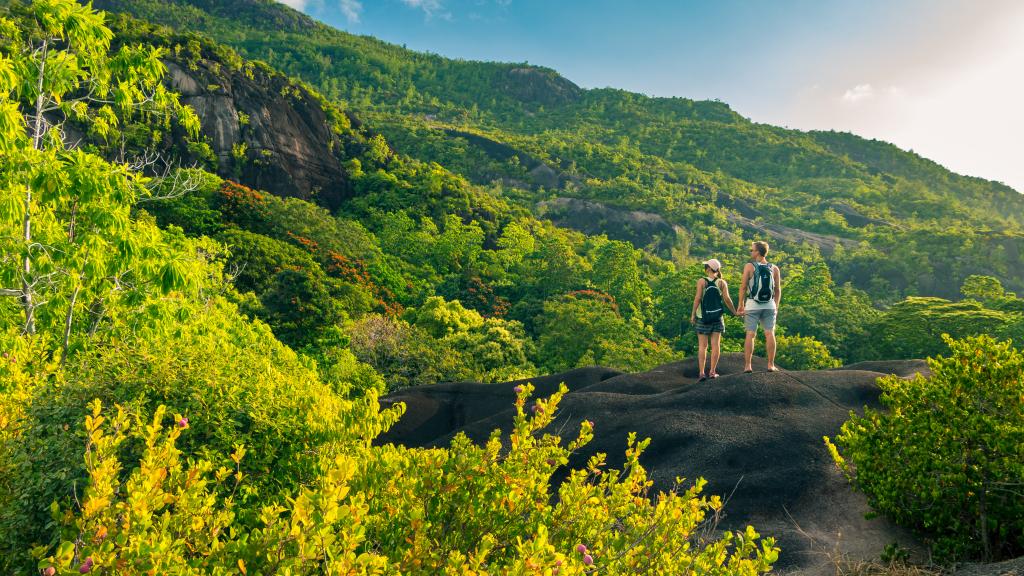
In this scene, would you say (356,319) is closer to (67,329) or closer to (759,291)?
(67,329)

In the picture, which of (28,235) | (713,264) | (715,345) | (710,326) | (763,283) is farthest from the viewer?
(715,345)

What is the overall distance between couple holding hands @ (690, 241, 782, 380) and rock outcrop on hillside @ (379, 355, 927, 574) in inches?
30.2

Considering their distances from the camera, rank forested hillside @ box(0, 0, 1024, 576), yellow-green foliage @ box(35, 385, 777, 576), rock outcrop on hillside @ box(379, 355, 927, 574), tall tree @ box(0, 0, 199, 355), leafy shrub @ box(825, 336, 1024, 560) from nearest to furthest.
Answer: yellow-green foliage @ box(35, 385, 777, 576) < forested hillside @ box(0, 0, 1024, 576) < leafy shrub @ box(825, 336, 1024, 560) < tall tree @ box(0, 0, 199, 355) < rock outcrop on hillside @ box(379, 355, 927, 574)

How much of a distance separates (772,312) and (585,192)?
59.3m

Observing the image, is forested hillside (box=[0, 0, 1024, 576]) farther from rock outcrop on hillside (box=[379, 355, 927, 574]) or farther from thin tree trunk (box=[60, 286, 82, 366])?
rock outcrop on hillside (box=[379, 355, 927, 574])

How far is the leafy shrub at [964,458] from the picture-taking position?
4488 millimetres

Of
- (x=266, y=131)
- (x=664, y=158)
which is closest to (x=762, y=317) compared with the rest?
(x=266, y=131)

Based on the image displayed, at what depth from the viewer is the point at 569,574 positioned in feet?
7.09

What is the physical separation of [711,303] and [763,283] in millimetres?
824

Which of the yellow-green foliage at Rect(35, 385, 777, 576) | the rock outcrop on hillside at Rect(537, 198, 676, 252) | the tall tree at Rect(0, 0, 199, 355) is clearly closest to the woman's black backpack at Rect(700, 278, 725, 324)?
the yellow-green foliage at Rect(35, 385, 777, 576)

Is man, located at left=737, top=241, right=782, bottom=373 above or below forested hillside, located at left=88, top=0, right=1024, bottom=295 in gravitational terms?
below

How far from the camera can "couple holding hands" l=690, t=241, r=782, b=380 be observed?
316 inches

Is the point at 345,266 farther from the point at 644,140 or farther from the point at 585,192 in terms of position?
the point at 644,140

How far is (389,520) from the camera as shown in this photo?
280cm
